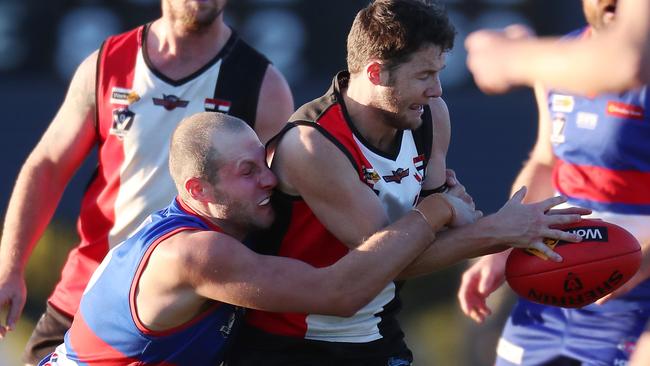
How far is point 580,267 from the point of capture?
4066 millimetres

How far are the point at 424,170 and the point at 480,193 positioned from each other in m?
3.49

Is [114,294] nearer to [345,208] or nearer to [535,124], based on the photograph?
[345,208]

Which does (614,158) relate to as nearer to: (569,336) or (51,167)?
(569,336)

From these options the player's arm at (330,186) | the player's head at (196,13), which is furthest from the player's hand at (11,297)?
the player's arm at (330,186)

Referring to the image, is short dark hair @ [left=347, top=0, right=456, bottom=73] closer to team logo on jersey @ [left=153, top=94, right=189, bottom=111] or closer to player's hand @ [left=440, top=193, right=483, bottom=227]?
player's hand @ [left=440, top=193, right=483, bottom=227]

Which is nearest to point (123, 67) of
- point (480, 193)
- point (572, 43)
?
point (572, 43)

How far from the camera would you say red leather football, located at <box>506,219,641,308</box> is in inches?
160

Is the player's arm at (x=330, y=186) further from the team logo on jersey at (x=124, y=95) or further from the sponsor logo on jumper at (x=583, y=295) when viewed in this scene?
the team logo on jersey at (x=124, y=95)

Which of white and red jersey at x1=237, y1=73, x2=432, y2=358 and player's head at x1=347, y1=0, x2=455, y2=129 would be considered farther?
white and red jersey at x1=237, y1=73, x2=432, y2=358

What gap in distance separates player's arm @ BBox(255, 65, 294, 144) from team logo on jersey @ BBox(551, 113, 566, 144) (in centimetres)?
105

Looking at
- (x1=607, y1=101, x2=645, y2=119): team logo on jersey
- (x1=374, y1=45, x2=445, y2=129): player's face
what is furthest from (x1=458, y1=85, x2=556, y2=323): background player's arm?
(x1=374, y1=45, x2=445, y2=129): player's face

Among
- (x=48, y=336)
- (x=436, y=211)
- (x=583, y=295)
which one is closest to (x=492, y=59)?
(x=436, y=211)

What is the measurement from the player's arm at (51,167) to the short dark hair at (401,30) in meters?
1.53

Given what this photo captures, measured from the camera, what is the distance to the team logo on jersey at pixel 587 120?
4.93 metres
